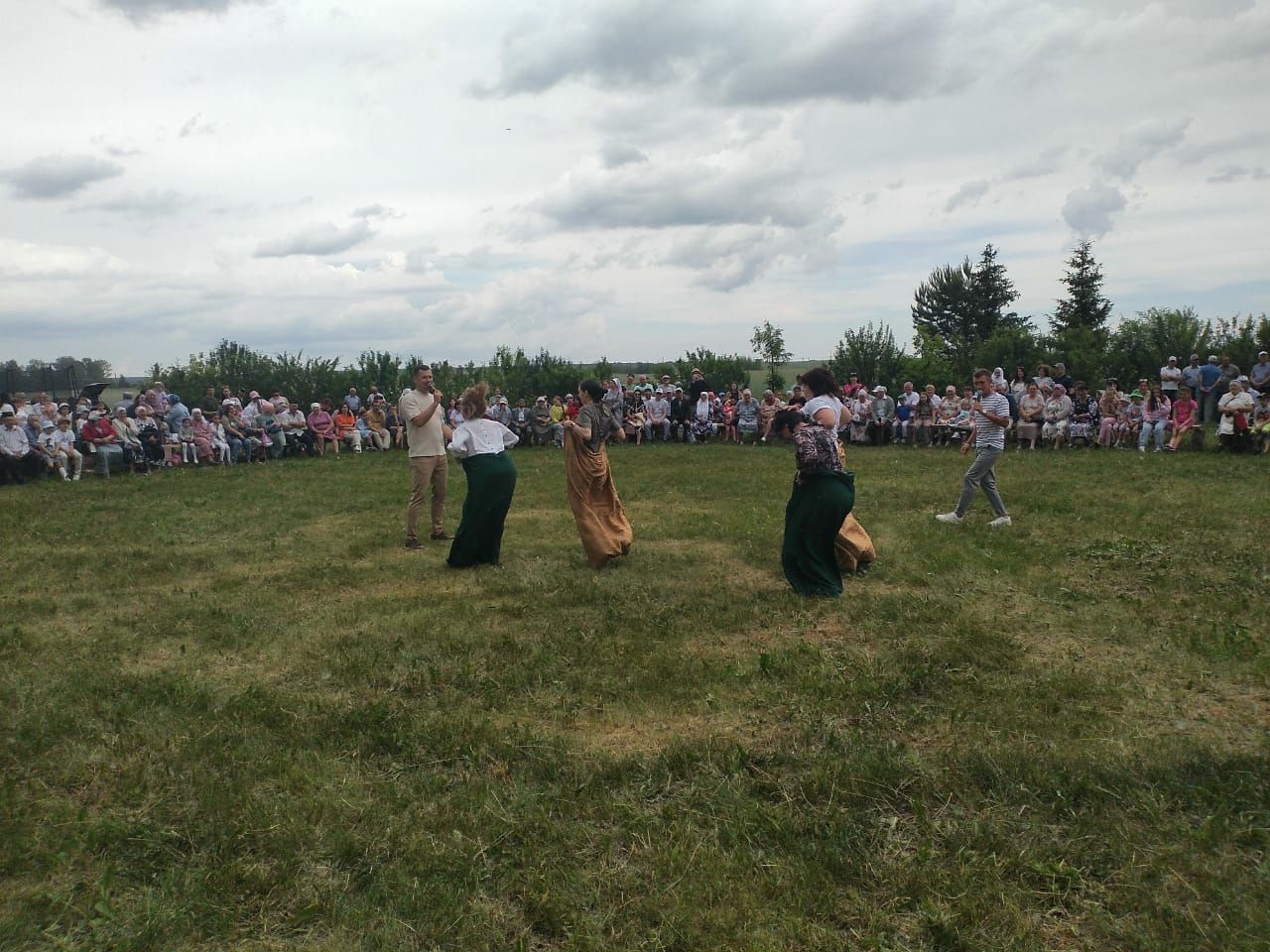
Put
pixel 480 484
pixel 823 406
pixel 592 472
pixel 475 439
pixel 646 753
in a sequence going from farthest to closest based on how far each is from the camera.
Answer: pixel 592 472 < pixel 475 439 < pixel 480 484 < pixel 823 406 < pixel 646 753

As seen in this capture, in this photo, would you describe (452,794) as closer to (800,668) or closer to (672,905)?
(672,905)

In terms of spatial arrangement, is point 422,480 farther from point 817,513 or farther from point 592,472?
point 817,513

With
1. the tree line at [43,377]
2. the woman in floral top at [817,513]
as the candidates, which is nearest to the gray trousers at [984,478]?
the woman in floral top at [817,513]

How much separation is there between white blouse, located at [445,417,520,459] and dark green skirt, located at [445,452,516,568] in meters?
0.07

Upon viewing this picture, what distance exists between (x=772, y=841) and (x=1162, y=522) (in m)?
8.61

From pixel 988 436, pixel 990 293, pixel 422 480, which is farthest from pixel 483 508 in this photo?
pixel 990 293

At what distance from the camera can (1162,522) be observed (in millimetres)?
10625

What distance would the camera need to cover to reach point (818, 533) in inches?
315

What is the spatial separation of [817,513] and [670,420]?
16.7 meters

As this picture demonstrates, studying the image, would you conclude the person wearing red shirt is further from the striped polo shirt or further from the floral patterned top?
the striped polo shirt

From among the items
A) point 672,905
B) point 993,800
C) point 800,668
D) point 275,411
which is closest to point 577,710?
point 800,668

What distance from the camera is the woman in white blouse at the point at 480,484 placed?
371 inches

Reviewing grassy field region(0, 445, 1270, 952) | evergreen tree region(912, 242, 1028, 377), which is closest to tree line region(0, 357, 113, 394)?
grassy field region(0, 445, 1270, 952)

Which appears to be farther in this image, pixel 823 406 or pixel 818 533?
pixel 823 406
